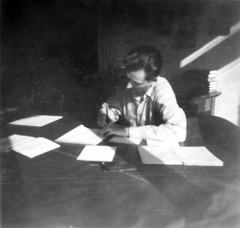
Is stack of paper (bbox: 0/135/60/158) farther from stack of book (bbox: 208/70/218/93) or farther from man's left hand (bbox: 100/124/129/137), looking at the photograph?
stack of book (bbox: 208/70/218/93)

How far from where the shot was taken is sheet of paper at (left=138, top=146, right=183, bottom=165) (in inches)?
37.7

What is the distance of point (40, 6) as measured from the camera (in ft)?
4.44

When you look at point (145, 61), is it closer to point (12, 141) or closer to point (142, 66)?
point (142, 66)

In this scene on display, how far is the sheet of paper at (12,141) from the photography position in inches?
42.5

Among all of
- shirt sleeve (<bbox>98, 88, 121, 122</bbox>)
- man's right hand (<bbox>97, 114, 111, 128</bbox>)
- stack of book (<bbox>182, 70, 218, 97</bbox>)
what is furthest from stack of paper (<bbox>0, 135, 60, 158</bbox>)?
stack of book (<bbox>182, 70, 218, 97</bbox>)

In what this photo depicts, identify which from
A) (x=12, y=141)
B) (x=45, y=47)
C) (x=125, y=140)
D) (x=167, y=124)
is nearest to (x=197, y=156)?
(x=125, y=140)

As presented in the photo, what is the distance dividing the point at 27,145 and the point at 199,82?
3.65 ft

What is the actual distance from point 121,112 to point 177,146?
741 mm

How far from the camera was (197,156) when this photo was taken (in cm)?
102

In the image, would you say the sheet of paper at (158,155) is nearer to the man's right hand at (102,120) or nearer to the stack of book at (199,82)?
the man's right hand at (102,120)

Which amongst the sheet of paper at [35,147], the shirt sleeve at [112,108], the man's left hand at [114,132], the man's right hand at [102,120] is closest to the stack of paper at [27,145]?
the sheet of paper at [35,147]

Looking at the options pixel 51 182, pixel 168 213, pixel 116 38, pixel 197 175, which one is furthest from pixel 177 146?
pixel 116 38

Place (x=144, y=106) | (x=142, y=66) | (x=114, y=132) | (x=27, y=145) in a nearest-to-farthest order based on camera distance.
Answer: (x=27, y=145) < (x=114, y=132) < (x=142, y=66) < (x=144, y=106)

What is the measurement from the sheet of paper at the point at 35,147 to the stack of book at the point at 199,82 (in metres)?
0.90
